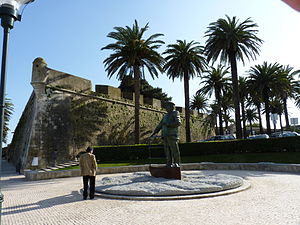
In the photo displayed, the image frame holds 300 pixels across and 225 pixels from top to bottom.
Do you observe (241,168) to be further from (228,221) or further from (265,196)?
(228,221)

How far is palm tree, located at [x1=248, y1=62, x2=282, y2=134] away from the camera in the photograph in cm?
2703

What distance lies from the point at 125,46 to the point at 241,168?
48.7 ft

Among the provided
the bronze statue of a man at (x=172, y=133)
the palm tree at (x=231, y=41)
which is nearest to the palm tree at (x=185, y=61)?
the palm tree at (x=231, y=41)

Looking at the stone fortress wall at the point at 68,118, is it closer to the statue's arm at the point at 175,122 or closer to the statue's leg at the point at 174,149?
the statue's leg at the point at 174,149

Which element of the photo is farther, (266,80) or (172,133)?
(266,80)

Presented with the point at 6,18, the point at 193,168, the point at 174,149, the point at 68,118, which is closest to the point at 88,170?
the point at 174,149

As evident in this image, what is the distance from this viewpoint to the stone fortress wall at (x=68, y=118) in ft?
59.6

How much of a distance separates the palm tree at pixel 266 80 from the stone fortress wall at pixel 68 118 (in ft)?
50.3

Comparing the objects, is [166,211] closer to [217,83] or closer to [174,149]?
[174,149]

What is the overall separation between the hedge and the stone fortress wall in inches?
119

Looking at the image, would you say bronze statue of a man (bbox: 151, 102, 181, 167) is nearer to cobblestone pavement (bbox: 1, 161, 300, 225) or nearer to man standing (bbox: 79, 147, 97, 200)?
cobblestone pavement (bbox: 1, 161, 300, 225)

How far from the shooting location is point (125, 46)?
70.3 feet

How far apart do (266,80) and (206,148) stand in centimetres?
1360

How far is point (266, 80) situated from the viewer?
89.7ft
